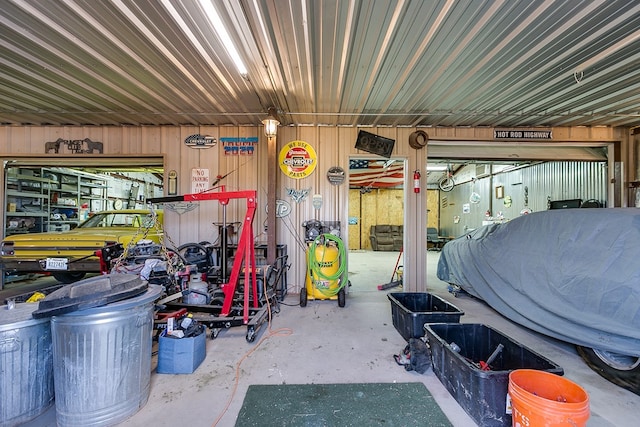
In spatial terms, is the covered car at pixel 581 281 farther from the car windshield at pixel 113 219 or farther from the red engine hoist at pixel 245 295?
the car windshield at pixel 113 219

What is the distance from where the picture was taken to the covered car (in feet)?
6.27

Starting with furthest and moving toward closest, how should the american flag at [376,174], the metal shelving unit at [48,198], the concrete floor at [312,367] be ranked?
the american flag at [376,174] < the metal shelving unit at [48,198] < the concrete floor at [312,367]

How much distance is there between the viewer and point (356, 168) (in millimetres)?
8969

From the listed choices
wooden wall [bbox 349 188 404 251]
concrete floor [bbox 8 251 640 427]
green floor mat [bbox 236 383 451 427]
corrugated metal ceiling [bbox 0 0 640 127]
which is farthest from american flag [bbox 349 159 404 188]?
green floor mat [bbox 236 383 451 427]

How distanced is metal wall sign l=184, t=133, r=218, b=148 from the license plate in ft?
8.50

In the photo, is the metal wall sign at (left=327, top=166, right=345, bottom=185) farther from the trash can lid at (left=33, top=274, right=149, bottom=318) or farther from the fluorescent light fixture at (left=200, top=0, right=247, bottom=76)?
the trash can lid at (left=33, top=274, right=149, bottom=318)

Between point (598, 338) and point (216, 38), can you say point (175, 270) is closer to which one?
point (216, 38)

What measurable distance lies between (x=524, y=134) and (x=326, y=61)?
4154mm

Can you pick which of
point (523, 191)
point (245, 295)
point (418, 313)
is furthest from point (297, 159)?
point (523, 191)

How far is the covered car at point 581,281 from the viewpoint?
1.91 m

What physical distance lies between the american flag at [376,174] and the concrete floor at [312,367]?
5595 millimetres

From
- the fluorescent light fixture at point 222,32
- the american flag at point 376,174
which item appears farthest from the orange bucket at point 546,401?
the american flag at point 376,174

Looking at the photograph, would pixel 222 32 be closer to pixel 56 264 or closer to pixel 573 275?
pixel 573 275

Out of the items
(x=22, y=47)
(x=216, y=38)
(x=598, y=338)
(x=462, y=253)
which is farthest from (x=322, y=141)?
(x=598, y=338)
